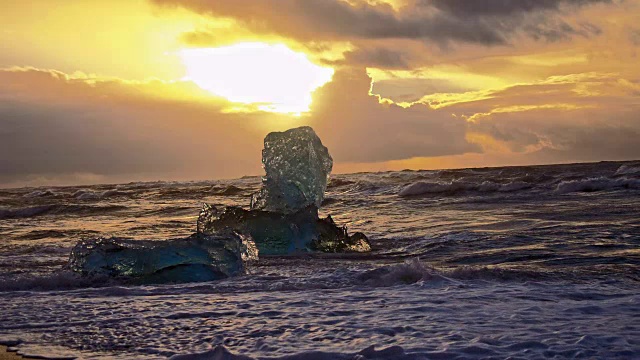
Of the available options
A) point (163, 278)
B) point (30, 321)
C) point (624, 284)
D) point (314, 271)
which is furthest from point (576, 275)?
point (30, 321)

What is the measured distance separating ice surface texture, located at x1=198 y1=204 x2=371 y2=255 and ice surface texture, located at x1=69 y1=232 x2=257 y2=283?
1.64 m

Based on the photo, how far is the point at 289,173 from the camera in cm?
1045

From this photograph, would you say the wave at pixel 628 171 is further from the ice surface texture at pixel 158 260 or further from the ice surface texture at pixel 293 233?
the ice surface texture at pixel 158 260

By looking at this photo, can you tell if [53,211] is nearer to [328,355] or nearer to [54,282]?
[54,282]

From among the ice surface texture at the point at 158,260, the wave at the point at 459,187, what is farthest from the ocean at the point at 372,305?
the wave at the point at 459,187

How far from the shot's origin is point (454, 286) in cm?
539

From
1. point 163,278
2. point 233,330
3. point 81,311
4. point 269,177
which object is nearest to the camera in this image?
point 233,330

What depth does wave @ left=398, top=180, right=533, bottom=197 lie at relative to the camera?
2323cm

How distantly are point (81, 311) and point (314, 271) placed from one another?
2.40 m

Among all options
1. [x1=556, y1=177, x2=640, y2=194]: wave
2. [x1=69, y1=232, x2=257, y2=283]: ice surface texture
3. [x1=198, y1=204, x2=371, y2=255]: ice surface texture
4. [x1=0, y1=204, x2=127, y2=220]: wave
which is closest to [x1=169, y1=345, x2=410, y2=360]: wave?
[x1=69, y1=232, x2=257, y2=283]: ice surface texture

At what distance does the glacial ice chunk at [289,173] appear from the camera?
34.3 feet

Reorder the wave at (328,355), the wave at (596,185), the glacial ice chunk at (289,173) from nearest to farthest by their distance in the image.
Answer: the wave at (328,355) → the glacial ice chunk at (289,173) → the wave at (596,185)

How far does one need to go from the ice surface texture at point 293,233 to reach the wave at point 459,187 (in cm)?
1468

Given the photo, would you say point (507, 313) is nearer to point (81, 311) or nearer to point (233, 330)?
point (233, 330)
